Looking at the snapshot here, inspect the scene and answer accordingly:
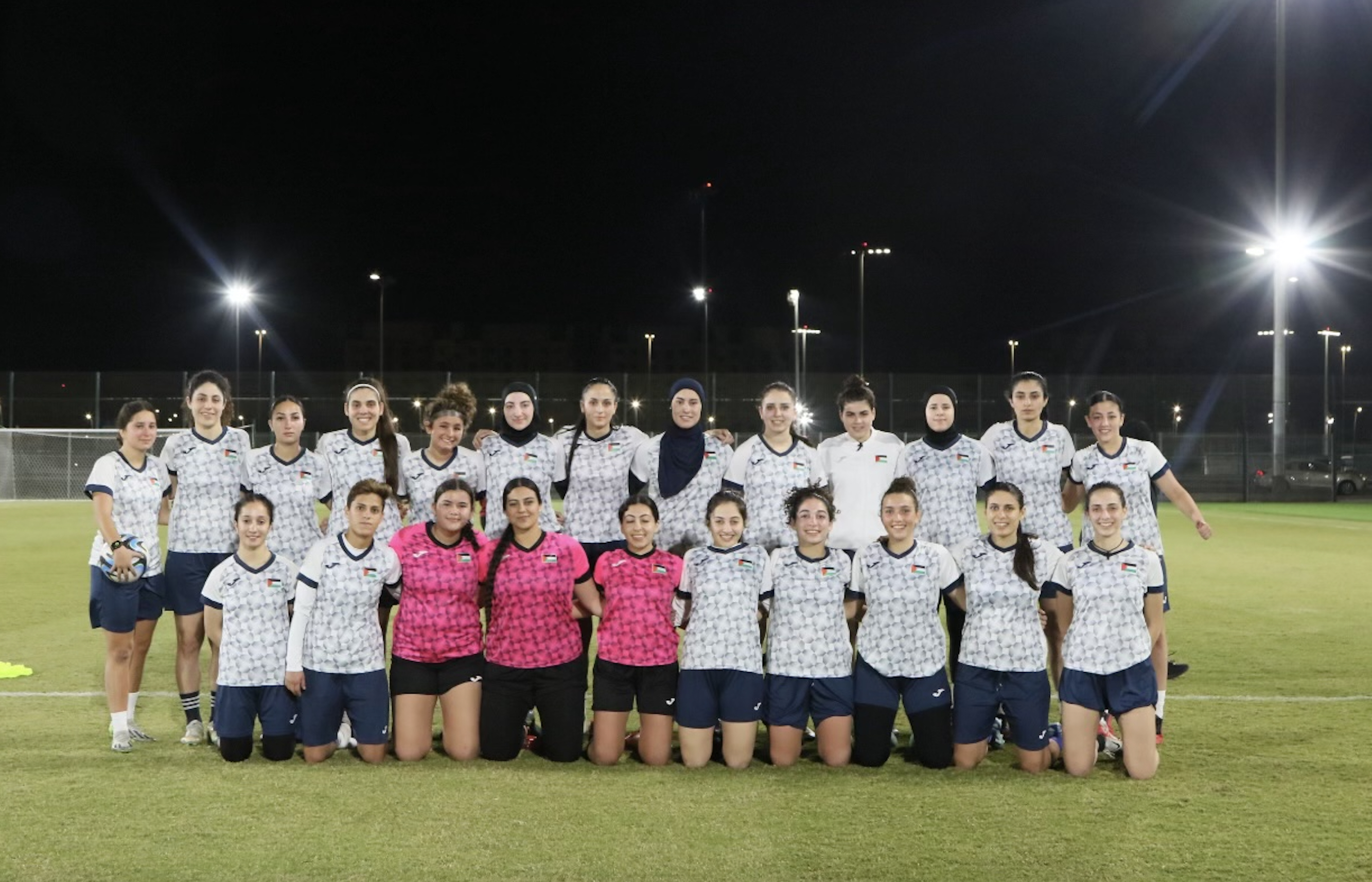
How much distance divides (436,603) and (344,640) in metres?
0.43

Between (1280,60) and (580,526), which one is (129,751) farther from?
(1280,60)

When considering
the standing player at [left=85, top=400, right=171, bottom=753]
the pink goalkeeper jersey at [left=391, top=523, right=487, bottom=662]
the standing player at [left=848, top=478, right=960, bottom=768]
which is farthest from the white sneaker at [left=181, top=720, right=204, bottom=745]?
the standing player at [left=848, top=478, right=960, bottom=768]

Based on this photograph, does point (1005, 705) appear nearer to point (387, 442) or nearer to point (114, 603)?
point (387, 442)

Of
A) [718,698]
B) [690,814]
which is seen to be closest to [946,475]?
[718,698]

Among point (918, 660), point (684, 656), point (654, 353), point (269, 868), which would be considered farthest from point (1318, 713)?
point (654, 353)

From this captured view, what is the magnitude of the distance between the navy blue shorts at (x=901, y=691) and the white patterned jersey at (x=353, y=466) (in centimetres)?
237

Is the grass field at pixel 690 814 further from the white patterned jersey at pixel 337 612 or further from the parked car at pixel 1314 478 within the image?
the parked car at pixel 1314 478

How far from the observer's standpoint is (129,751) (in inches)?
204

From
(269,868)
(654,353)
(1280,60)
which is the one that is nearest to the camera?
(269,868)

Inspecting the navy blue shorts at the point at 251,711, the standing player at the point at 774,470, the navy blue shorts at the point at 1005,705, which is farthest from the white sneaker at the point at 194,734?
the navy blue shorts at the point at 1005,705

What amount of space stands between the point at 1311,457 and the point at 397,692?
3087 centimetres

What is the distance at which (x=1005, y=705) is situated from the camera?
16.3 feet

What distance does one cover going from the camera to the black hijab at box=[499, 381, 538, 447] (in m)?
5.83

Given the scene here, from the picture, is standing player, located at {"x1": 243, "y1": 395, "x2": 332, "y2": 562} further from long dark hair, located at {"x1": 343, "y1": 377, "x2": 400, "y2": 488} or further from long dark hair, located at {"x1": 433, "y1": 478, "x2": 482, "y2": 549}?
long dark hair, located at {"x1": 433, "y1": 478, "x2": 482, "y2": 549}
